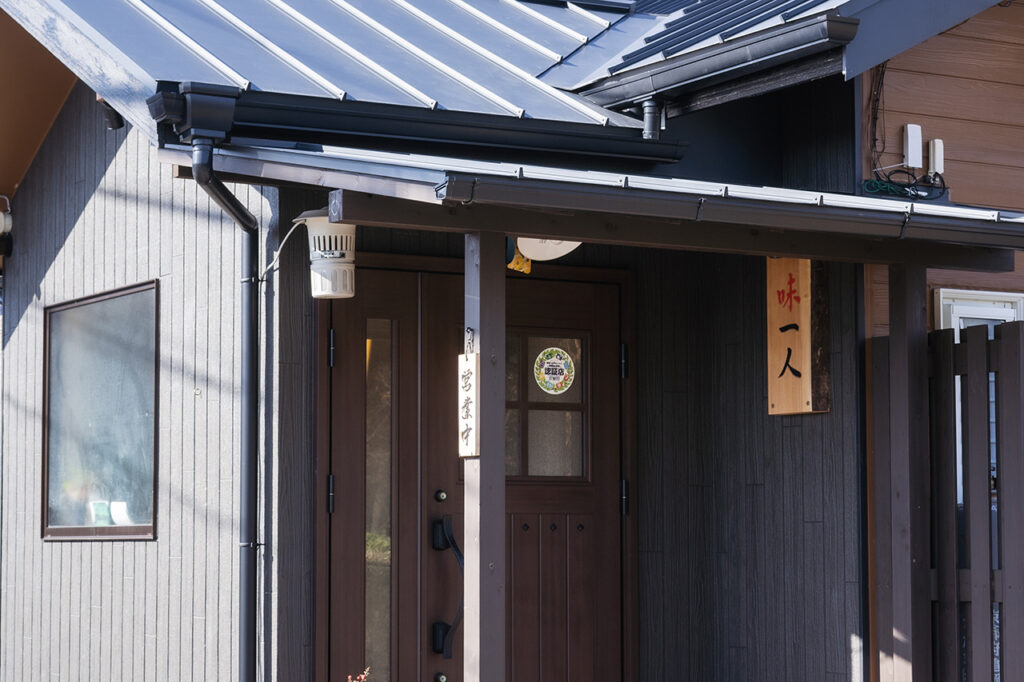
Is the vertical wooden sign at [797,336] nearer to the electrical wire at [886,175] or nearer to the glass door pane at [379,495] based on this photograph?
the electrical wire at [886,175]

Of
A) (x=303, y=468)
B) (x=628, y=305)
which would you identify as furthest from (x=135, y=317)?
(x=628, y=305)

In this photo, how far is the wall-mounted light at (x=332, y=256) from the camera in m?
5.34

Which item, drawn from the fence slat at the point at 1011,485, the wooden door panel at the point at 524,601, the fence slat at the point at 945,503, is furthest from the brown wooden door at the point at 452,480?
the fence slat at the point at 1011,485

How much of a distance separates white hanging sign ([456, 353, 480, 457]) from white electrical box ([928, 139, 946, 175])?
2.57m

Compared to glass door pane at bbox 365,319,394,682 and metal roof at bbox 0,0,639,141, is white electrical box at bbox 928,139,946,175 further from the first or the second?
glass door pane at bbox 365,319,394,682

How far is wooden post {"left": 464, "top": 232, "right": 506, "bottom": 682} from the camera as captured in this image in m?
4.52

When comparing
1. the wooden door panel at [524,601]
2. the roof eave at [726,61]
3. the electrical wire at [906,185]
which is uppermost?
the roof eave at [726,61]

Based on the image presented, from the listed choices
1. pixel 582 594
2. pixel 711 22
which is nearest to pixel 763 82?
pixel 711 22

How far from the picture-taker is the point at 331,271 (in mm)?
5344

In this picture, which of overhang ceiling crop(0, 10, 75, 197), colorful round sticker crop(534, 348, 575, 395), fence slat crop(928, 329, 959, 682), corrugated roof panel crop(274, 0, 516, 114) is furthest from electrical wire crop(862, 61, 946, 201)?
overhang ceiling crop(0, 10, 75, 197)

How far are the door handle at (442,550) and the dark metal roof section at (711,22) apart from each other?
227 centimetres

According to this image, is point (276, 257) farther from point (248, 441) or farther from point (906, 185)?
point (906, 185)

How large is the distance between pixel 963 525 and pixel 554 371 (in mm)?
2064

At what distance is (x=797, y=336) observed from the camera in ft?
19.5
